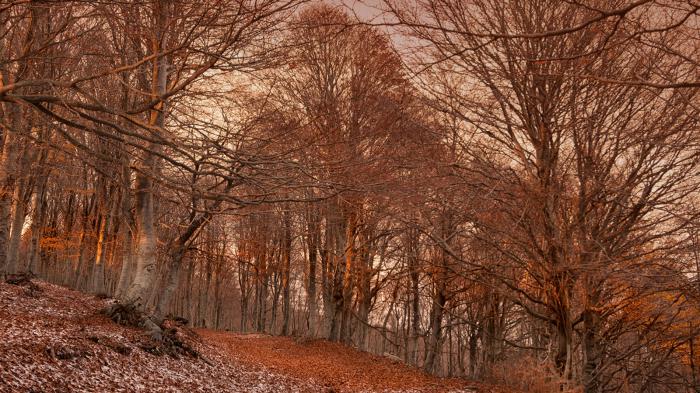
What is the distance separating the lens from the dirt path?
11.3 metres

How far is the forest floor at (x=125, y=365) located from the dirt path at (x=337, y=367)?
0.03m

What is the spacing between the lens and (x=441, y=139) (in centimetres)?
883

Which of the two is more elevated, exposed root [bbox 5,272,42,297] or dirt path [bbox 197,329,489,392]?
exposed root [bbox 5,272,42,297]

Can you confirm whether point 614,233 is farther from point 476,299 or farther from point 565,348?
point 476,299

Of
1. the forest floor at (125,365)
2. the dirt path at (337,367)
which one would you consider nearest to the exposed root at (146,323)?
the forest floor at (125,365)

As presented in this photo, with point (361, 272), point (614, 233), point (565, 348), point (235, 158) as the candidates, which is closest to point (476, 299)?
point (361, 272)

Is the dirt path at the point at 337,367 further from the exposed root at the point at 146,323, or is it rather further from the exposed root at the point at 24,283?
the exposed root at the point at 24,283

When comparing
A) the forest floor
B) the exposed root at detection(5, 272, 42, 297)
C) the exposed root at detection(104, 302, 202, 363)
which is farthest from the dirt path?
the exposed root at detection(5, 272, 42, 297)

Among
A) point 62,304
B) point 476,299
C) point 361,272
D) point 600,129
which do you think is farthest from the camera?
point 476,299

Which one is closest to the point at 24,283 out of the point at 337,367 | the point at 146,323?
the point at 146,323

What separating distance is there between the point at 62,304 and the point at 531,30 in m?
10.4

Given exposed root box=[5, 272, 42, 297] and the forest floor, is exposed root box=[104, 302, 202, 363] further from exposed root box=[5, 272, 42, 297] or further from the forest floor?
exposed root box=[5, 272, 42, 297]

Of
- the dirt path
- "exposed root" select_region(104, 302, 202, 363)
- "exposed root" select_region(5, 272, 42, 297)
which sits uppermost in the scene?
"exposed root" select_region(5, 272, 42, 297)

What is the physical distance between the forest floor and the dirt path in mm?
25
